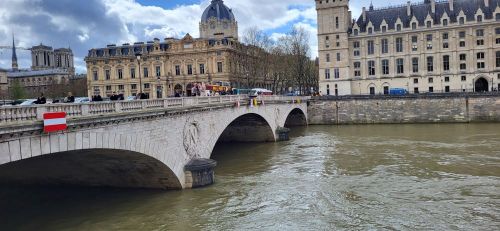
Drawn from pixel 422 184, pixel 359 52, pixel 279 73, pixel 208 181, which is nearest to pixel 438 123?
pixel 359 52

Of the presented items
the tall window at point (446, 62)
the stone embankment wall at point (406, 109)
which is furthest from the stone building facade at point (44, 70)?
A: the tall window at point (446, 62)

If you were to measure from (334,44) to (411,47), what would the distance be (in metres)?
12.4

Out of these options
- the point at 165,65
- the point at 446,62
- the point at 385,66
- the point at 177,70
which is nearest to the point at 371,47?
the point at 385,66

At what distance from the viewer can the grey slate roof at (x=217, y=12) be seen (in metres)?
107

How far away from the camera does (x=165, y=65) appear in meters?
93.1

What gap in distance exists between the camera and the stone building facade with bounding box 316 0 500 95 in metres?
74.4

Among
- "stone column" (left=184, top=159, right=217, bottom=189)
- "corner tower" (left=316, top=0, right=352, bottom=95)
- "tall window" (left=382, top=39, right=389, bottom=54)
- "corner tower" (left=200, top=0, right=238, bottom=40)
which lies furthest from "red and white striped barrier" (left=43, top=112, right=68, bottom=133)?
"corner tower" (left=200, top=0, right=238, bottom=40)

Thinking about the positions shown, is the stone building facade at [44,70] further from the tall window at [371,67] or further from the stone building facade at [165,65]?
the tall window at [371,67]

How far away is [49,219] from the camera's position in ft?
67.5

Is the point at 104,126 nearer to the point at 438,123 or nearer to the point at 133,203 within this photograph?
the point at 133,203

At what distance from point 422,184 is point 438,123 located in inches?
1601

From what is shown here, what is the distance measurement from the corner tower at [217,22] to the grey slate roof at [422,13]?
32.7 meters

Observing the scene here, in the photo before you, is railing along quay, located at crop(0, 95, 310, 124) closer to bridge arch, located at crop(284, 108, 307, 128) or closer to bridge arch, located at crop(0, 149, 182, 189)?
bridge arch, located at crop(0, 149, 182, 189)

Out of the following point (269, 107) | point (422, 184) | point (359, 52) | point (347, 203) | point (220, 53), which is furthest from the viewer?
point (220, 53)
